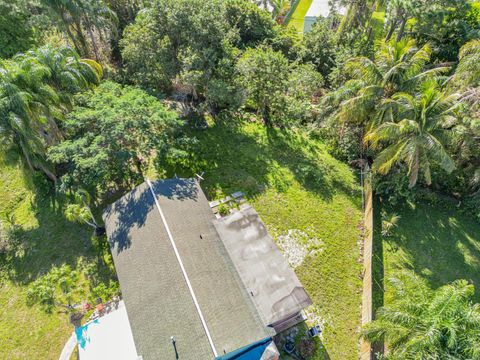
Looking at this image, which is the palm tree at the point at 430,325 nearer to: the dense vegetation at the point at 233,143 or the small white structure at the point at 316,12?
the dense vegetation at the point at 233,143

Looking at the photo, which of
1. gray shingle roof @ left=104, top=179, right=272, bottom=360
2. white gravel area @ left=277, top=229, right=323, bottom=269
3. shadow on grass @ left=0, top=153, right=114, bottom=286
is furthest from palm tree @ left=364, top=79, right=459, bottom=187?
shadow on grass @ left=0, top=153, right=114, bottom=286

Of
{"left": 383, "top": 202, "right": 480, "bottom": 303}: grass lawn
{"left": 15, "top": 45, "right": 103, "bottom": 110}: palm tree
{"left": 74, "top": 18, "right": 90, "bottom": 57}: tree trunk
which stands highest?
{"left": 74, "top": 18, "right": 90, "bottom": 57}: tree trunk

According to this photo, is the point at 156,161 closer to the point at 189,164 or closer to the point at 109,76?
the point at 189,164

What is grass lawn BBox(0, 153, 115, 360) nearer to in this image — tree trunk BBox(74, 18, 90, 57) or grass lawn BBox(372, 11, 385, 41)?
tree trunk BBox(74, 18, 90, 57)

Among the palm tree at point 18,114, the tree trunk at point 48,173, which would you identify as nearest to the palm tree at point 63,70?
the palm tree at point 18,114

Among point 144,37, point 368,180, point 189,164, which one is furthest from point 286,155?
point 144,37

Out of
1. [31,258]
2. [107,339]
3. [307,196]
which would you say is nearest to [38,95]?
[31,258]
